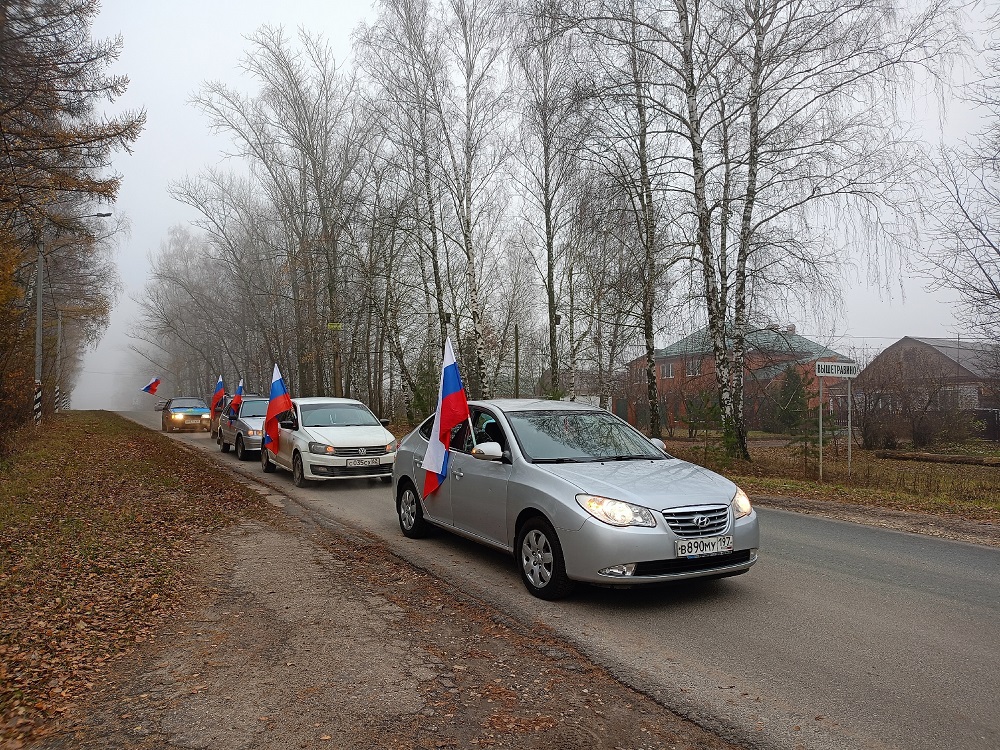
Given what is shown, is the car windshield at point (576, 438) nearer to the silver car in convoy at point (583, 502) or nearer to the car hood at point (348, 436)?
the silver car in convoy at point (583, 502)

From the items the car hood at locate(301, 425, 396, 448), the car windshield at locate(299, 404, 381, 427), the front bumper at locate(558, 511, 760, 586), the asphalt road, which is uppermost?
the car windshield at locate(299, 404, 381, 427)

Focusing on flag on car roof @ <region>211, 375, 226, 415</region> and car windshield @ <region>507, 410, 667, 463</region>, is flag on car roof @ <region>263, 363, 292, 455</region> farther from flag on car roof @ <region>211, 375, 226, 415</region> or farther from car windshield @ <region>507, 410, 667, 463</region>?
flag on car roof @ <region>211, 375, 226, 415</region>

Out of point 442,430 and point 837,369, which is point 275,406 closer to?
point 442,430

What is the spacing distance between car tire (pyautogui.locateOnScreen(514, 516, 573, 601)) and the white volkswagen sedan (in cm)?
657

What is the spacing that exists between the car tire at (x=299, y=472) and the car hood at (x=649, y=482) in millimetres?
8248

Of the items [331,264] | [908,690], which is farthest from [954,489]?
[331,264]

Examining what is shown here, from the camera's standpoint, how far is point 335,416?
47.1ft

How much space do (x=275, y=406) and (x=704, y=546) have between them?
438 inches

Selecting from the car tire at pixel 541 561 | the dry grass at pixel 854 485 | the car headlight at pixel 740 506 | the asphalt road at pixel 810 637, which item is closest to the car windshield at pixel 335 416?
the asphalt road at pixel 810 637

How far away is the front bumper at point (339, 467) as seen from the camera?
42.6ft

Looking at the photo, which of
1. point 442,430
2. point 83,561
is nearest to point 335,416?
point 442,430

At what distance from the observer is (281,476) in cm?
1528

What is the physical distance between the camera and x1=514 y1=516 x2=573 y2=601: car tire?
5.65 metres

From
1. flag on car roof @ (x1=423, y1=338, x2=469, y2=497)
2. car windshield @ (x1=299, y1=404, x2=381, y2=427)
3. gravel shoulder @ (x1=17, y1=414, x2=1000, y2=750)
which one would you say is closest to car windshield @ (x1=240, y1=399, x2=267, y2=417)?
car windshield @ (x1=299, y1=404, x2=381, y2=427)
